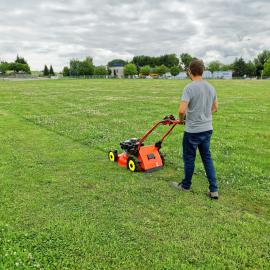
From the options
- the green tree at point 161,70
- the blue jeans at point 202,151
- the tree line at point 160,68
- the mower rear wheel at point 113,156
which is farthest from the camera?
the green tree at point 161,70

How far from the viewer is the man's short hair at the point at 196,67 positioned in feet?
19.1

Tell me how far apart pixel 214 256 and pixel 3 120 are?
13537 millimetres

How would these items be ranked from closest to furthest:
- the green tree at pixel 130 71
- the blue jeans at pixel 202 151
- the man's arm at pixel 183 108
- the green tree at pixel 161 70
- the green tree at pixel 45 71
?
the man's arm at pixel 183 108
the blue jeans at pixel 202 151
the green tree at pixel 45 71
the green tree at pixel 130 71
the green tree at pixel 161 70

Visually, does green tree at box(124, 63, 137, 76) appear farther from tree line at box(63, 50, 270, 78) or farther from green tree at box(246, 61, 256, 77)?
green tree at box(246, 61, 256, 77)

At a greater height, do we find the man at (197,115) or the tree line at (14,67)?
the tree line at (14,67)

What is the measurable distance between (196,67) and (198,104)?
0.68m

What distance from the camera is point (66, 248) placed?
4.46 meters

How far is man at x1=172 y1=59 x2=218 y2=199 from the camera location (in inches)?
230

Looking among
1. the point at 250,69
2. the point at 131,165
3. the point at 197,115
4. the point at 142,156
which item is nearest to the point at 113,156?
the point at 131,165

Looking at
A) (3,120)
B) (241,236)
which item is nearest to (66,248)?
(241,236)

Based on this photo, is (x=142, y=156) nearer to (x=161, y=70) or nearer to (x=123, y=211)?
(x=123, y=211)

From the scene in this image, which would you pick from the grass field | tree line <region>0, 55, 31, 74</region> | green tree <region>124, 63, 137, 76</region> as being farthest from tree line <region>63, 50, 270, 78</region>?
the grass field

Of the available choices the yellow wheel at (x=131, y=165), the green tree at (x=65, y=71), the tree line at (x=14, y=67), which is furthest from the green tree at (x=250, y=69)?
the yellow wheel at (x=131, y=165)

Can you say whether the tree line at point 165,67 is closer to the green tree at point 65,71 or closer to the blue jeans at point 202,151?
the green tree at point 65,71
